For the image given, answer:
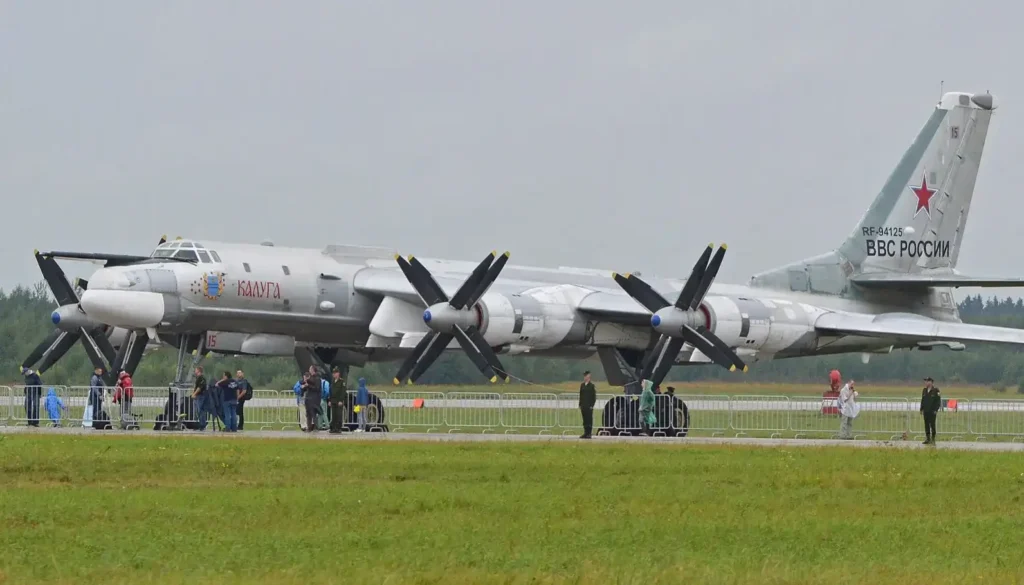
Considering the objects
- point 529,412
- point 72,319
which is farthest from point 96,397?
point 529,412

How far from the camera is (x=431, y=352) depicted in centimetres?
2812

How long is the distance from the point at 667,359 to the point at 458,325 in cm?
396

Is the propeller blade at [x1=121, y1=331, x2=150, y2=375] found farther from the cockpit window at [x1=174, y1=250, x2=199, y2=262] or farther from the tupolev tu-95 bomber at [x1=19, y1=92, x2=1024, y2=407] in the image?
the cockpit window at [x1=174, y1=250, x2=199, y2=262]

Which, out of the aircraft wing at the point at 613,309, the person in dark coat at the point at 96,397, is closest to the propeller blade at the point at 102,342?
the person in dark coat at the point at 96,397

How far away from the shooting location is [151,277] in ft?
88.5

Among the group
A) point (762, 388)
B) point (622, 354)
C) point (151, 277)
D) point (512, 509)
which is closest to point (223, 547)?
point (512, 509)

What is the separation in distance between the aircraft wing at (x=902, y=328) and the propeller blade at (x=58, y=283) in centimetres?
1480

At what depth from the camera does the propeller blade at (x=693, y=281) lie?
28.6 m

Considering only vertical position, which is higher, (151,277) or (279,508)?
(151,277)

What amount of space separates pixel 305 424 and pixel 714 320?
7733mm

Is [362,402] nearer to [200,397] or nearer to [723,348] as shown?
[200,397]

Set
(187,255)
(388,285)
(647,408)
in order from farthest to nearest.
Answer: (388,285)
(647,408)
(187,255)

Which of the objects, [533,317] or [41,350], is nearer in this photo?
[533,317]

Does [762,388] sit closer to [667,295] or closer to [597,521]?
[667,295]
